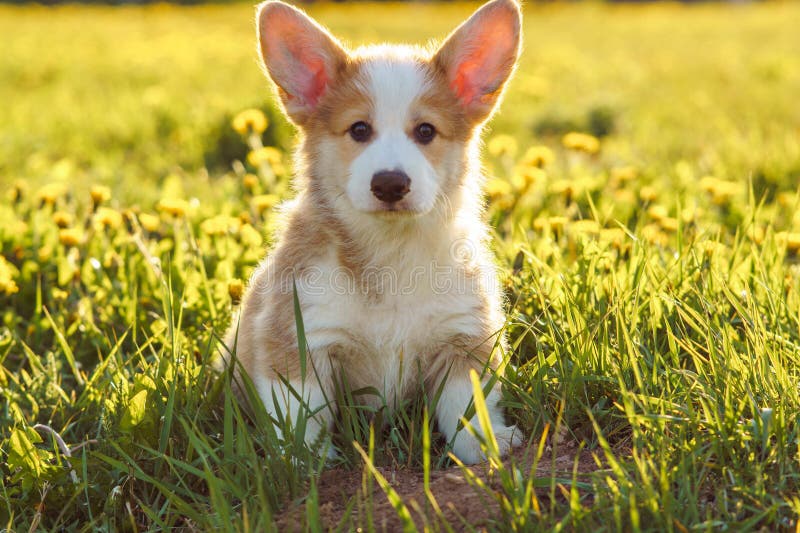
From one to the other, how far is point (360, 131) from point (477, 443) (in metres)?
1.07

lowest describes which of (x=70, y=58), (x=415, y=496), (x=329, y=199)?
(x=415, y=496)

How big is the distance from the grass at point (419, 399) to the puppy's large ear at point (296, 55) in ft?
2.53

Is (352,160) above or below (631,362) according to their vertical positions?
above

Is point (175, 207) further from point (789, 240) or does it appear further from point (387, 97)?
point (789, 240)

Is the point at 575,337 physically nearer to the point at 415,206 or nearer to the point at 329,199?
the point at 415,206

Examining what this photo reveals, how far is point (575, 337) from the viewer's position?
2.75 m

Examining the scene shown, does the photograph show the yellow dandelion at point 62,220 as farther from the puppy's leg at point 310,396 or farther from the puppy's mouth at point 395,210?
the puppy's mouth at point 395,210

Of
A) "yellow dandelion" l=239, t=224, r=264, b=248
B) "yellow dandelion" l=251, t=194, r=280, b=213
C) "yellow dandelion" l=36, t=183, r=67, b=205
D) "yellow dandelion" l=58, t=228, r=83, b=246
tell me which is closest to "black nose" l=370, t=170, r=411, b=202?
"yellow dandelion" l=239, t=224, r=264, b=248

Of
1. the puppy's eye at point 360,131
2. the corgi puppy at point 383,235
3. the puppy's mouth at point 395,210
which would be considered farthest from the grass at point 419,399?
the puppy's eye at point 360,131

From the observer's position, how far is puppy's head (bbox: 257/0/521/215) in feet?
9.23

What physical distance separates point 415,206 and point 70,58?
1009 centimetres

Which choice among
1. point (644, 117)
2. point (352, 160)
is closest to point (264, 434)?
point (352, 160)

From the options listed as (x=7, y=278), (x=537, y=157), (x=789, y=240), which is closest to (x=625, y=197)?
(x=537, y=157)

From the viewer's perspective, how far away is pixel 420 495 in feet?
7.66
